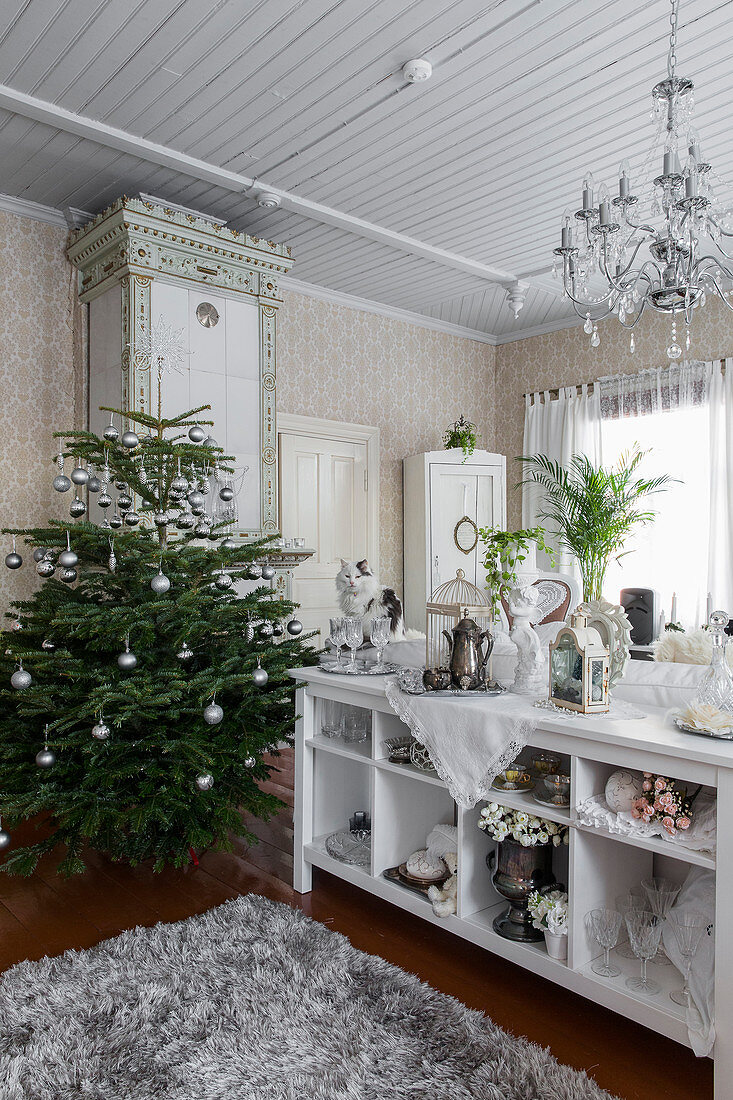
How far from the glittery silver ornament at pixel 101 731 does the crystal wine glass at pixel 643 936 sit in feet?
5.03


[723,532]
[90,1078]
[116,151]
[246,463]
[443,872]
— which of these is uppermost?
[116,151]

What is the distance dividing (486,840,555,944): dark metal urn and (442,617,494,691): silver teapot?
45 centimetres

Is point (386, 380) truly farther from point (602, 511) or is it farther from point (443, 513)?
point (602, 511)

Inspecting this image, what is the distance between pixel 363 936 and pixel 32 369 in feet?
10.5

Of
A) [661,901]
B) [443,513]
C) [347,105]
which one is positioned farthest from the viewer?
[443,513]

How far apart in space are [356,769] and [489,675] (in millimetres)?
842

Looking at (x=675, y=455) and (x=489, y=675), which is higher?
(x=675, y=455)

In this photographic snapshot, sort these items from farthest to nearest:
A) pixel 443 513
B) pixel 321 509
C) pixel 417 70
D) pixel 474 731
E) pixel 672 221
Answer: pixel 443 513 < pixel 321 509 < pixel 417 70 < pixel 672 221 < pixel 474 731

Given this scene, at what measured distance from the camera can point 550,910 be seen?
185 centimetres

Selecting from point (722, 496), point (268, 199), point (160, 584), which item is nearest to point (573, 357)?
point (722, 496)

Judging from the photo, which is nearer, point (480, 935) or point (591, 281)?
point (480, 935)

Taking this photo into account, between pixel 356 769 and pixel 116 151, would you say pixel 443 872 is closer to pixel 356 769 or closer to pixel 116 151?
pixel 356 769

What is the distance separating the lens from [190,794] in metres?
2.51

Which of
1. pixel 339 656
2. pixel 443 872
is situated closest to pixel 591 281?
pixel 339 656
